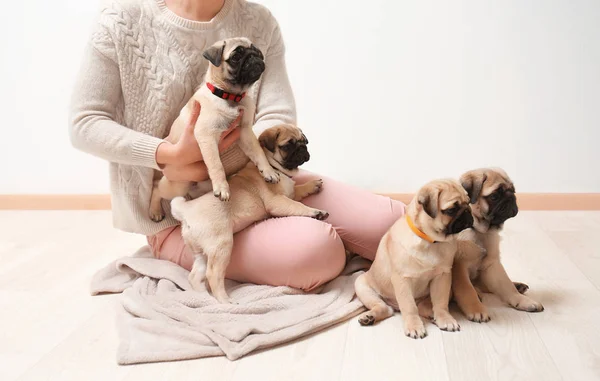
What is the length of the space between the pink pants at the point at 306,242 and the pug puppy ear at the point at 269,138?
0.83ft

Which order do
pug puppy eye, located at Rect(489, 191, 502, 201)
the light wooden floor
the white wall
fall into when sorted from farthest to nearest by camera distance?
the white wall < pug puppy eye, located at Rect(489, 191, 502, 201) < the light wooden floor

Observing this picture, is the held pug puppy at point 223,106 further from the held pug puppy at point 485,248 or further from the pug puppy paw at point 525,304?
the pug puppy paw at point 525,304

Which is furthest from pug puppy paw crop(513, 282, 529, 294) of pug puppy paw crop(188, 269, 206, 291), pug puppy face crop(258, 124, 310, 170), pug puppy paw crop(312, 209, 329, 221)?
pug puppy paw crop(188, 269, 206, 291)

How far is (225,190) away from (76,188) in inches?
79.7

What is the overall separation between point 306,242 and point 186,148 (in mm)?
500

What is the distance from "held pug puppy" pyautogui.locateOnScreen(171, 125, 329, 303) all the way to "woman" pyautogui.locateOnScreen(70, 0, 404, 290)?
2.3 inches

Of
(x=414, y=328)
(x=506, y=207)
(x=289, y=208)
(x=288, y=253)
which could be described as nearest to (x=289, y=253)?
(x=288, y=253)

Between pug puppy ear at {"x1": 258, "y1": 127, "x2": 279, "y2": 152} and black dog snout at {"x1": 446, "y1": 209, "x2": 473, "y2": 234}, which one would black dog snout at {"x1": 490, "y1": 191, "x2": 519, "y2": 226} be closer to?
black dog snout at {"x1": 446, "y1": 209, "x2": 473, "y2": 234}

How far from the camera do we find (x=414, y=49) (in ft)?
11.6

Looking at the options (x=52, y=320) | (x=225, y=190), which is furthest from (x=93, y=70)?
(x=52, y=320)

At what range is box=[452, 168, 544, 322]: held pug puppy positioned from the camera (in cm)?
214

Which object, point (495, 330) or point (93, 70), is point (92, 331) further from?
point (495, 330)

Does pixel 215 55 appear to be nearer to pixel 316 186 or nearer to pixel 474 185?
pixel 316 186

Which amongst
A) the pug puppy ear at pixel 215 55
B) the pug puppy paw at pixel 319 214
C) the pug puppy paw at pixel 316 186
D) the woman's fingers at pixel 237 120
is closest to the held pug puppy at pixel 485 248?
the pug puppy paw at pixel 319 214
